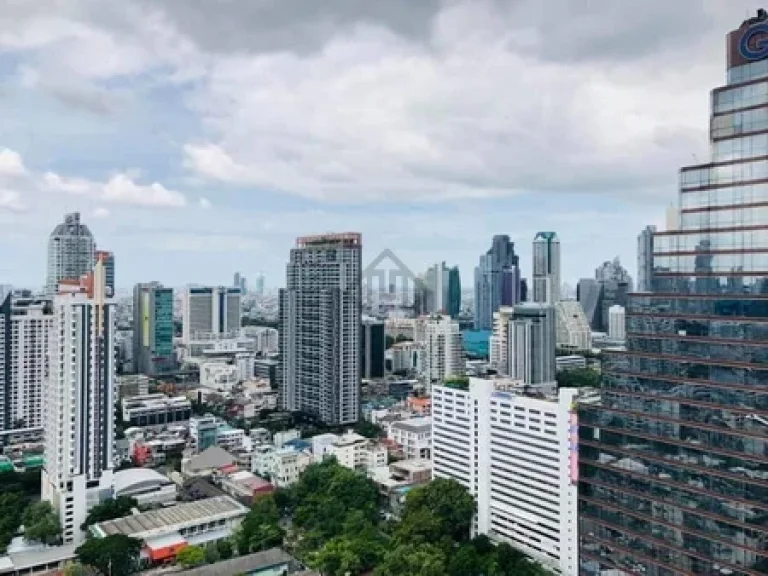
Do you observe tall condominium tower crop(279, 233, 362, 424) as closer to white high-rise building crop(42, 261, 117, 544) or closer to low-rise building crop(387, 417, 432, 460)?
low-rise building crop(387, 417, 432, 460)

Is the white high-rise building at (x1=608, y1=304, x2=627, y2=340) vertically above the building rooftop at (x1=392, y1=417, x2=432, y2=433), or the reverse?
the white high-rise building at (x1=608, y1=304, x2=627, y2=340)

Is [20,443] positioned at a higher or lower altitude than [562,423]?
lower

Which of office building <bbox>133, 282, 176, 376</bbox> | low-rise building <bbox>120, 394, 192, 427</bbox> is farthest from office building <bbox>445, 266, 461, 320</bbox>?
low-rise building <bbox>120, 394, 192, 427</bbox>

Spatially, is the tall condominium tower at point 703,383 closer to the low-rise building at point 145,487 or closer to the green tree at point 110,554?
the green tree at point 110,554

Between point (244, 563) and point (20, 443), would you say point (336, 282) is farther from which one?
point (244, 563)

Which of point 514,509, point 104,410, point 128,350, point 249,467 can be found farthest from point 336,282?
point 128,350

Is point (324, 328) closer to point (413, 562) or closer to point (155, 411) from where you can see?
point (155, 411)
